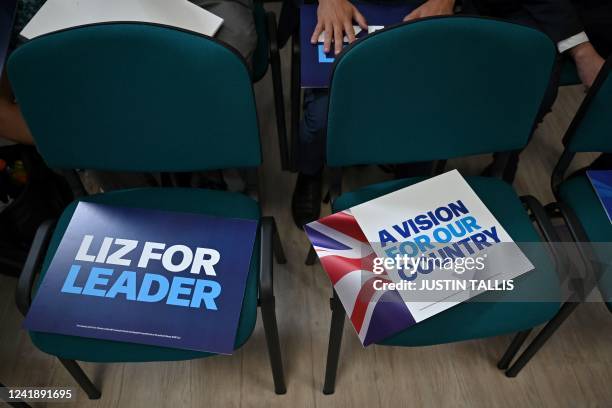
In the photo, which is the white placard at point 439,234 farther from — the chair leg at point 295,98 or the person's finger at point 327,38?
the chair leg at point 295,98

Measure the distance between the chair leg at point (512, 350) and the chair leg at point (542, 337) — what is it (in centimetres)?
2

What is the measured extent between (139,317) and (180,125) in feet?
1.36

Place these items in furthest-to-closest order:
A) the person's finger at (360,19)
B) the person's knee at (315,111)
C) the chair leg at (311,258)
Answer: the chair leg at (311,258)
the person's knee at (315,111)
the person's finger at (360,19)

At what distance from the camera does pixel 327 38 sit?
3.55 ft

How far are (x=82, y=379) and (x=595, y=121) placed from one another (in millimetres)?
1450

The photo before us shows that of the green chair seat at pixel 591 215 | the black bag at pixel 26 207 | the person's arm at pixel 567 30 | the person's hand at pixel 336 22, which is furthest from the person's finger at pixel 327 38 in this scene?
the black bag at pixel 26 207

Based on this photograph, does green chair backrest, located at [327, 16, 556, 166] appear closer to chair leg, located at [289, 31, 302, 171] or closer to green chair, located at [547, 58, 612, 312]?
green chair, located at [547, 58, 612, 312]

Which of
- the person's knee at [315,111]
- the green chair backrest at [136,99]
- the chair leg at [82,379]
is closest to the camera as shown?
the green chair backrest at [136,99]

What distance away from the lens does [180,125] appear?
918 mm

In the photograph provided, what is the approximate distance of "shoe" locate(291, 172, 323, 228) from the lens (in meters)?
1.47

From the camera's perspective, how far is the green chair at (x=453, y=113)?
814 mm

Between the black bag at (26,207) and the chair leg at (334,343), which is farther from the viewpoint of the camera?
the black bag at (26,207)

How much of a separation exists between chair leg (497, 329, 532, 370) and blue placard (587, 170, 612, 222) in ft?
1.24

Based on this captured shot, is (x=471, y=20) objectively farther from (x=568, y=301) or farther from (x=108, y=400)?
(x=108, y=400)
